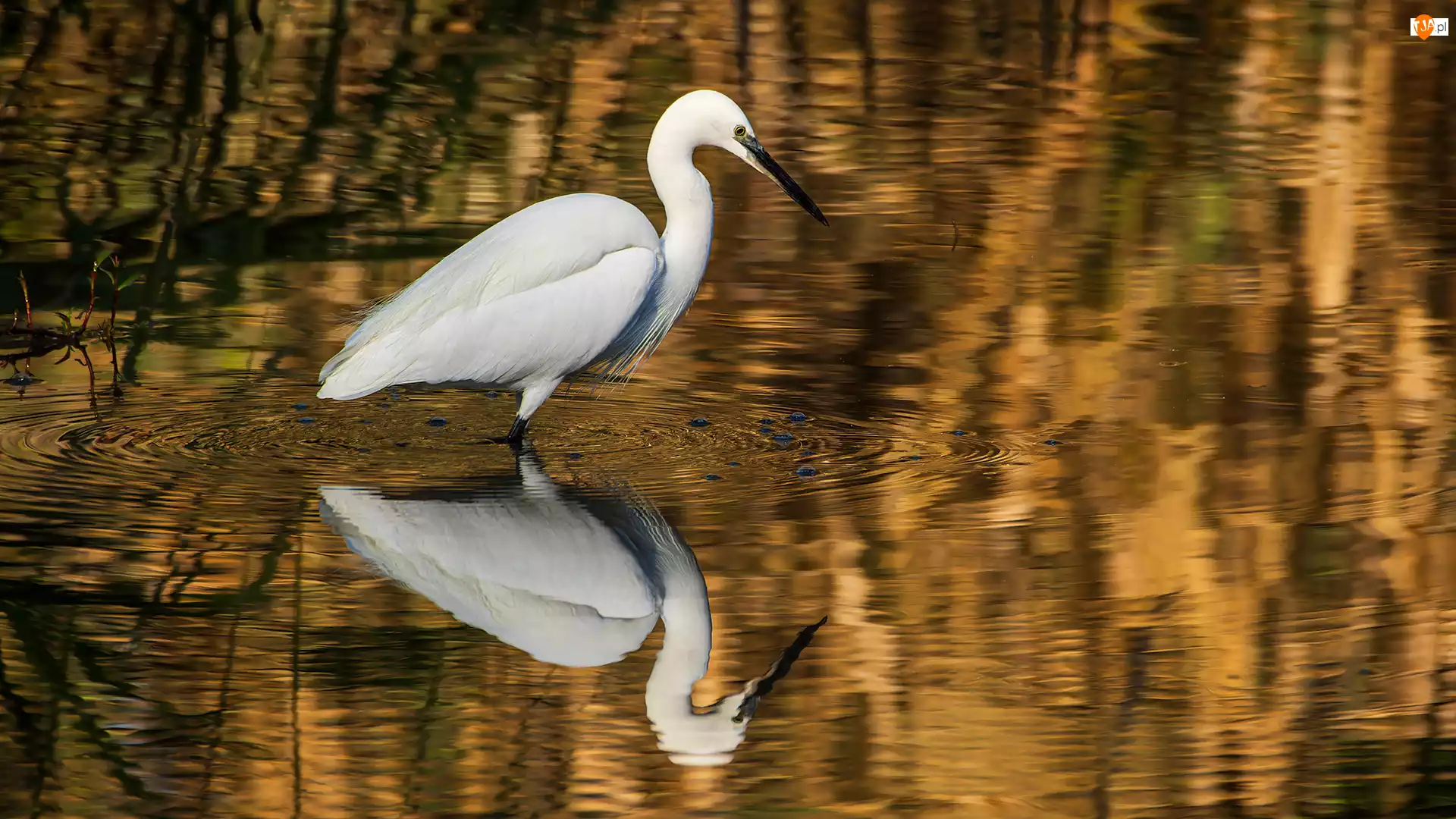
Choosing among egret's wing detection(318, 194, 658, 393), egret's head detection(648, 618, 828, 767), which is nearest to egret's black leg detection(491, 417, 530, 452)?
egret's wing detection(318, 194, 658, 393)

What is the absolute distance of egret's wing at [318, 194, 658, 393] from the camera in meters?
6.25

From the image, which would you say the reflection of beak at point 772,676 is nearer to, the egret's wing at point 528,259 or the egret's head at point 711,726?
the egret's head at point 711,726

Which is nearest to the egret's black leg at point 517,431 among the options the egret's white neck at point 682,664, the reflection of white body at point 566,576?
the reflection of white body at point 566,576

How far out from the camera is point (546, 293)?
627cm

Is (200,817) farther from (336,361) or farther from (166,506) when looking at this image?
(336,361)

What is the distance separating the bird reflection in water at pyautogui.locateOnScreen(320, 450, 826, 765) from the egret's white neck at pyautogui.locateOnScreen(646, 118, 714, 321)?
984 millimetres

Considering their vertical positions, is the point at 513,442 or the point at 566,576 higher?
the point at 566,576

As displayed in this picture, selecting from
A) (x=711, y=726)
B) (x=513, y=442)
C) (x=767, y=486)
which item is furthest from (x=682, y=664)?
(x=513, y=442)

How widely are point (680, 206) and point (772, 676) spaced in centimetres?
249

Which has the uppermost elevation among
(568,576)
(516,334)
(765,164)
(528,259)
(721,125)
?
(721,125)

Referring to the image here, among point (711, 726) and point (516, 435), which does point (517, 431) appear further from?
point (711, 726)

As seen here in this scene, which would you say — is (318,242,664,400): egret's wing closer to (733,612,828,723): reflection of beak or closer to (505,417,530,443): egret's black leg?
(505,417,530,443): egret's black leg

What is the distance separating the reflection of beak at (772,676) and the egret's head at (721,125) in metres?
2.23

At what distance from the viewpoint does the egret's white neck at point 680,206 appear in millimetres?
6422
